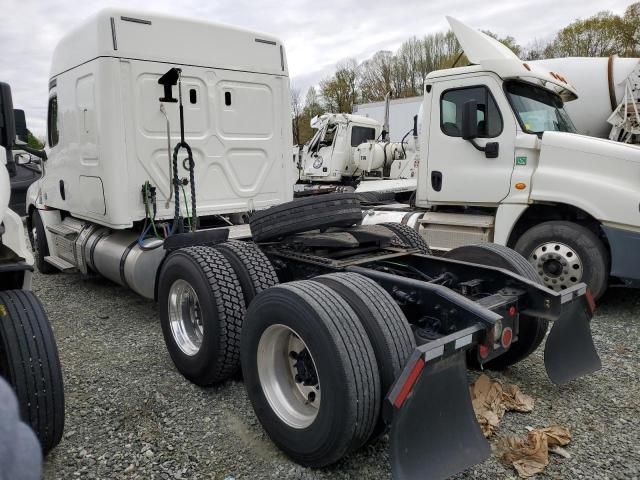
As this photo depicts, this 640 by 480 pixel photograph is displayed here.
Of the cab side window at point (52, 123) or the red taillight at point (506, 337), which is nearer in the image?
the red taillight at point (506, 337)

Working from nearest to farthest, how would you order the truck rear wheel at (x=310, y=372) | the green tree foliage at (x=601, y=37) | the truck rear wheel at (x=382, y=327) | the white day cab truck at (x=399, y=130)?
the truck rear wheel at (x=310, y=372)
the truck rear wheel at (x=382, y=327)
the white day cab truck at (x=399, y=130)
the green tree foliage at (x=601, y=37)

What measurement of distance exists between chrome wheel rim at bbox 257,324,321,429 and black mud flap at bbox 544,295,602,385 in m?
1.53

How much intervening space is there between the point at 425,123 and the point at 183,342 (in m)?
4.22

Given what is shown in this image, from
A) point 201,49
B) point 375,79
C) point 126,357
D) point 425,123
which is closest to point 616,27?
point 375,79

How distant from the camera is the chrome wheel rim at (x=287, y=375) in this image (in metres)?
2.79

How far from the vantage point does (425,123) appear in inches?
256

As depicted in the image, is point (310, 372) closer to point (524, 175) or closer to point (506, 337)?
point (506, 337)

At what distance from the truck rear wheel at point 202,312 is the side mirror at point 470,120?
3405mm

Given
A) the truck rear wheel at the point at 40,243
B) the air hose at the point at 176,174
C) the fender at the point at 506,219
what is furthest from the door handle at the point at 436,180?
the truck rear wheel at the point at 40,243

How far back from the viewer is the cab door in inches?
227

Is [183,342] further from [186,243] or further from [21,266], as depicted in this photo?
[21,266]

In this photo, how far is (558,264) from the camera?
17.4 ft

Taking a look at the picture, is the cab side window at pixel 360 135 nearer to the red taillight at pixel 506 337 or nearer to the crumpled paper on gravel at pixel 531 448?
the red taillight at pixel 506 337

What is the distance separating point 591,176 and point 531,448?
3.30m
